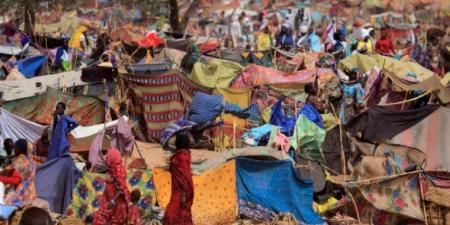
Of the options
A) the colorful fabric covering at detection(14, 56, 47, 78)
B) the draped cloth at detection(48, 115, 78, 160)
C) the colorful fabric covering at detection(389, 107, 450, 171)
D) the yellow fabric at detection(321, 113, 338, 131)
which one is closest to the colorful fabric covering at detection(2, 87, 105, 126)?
the draped cloth at detection(48, 115, 78, 160)

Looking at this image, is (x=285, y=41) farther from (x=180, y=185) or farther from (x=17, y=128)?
(x=180, y=185)

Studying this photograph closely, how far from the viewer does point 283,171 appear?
8.93 m

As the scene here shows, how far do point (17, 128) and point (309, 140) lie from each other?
365 cm

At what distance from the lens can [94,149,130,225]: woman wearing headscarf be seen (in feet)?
22.8

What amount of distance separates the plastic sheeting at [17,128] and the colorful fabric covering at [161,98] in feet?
7.38

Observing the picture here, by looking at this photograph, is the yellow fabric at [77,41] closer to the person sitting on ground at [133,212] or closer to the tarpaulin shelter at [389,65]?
the tarpaulin shelter at [389,65]

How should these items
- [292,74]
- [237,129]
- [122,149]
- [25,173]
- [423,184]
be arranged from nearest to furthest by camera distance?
[25,173] < [423,184] < [122,149] < [237,129] < [292,74]

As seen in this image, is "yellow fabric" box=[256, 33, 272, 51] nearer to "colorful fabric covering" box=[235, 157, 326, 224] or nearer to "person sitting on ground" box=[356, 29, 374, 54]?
"person sitting on ground" box=[356, 29, 374, 54]

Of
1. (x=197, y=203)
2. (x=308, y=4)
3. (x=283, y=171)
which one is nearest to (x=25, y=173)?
(x=197, y=203)

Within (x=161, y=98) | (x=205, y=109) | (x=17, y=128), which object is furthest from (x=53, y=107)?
(x=205, y=109)

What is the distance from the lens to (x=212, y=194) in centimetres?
874

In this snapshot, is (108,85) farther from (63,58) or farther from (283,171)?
(283,171)

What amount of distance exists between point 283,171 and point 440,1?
1310 inches

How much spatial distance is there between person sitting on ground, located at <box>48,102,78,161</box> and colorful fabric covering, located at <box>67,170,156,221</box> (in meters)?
1.19
